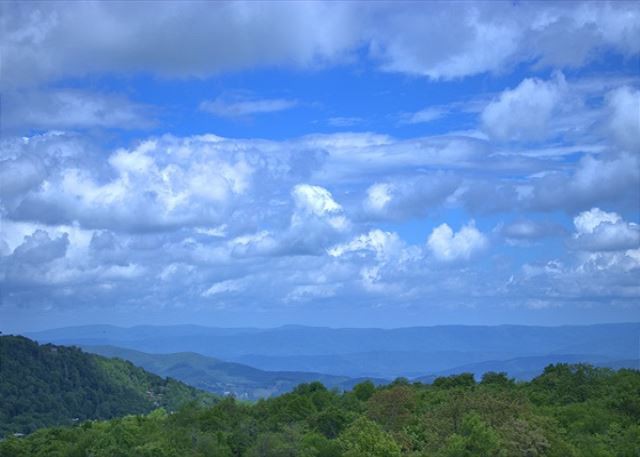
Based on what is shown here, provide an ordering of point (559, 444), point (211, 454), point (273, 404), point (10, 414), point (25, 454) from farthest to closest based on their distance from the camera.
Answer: point (10, 414), point (273, 404), point (25, 454), point (211, 454), point (559, 444)

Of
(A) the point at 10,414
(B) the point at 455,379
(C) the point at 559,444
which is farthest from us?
(A) the point at 10,414

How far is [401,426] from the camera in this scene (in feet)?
249

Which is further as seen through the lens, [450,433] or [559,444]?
[450,433]

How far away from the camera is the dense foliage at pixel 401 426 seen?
201ft

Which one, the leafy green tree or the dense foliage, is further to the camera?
the dense foliage

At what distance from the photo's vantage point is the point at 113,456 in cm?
7550

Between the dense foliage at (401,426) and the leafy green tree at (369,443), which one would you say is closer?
the leafy green tree at (369,443)

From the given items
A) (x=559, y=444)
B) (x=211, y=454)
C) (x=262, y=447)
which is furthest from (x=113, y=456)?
(x=559, y=444)

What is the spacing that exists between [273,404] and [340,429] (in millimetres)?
15766

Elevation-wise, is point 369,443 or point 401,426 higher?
point 401,426

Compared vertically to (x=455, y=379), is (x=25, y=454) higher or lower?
lower

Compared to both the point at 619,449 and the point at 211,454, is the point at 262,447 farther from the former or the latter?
the point at 619,449

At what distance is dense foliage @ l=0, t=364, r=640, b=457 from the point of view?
6119 centimetres

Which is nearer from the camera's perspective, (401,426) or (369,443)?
(369,443)
